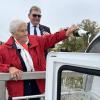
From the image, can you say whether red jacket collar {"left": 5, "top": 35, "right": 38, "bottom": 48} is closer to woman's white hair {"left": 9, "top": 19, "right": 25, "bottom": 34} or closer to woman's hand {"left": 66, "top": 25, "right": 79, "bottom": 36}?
woman's white hair {"left": 9, "top": 19, "right": 25, "bottom": 34}

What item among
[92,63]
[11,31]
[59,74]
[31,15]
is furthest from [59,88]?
A: [31,15]

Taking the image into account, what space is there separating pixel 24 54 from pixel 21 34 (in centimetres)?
35

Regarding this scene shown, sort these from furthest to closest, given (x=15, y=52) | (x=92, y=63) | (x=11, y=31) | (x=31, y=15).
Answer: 1. (x=31, y=15)
2. (x=11, y=31)
3. (x=15, y=52)
4. (x=92, y=63)

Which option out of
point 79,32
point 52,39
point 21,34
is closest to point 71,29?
point 79,32

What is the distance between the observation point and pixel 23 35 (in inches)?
175

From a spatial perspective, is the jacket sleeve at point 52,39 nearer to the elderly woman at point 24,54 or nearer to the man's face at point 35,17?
the elderly woman at point 24,54

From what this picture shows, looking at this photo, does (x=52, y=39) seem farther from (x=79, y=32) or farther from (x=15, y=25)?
(x=79, y=32)

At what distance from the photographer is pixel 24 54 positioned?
4188mm

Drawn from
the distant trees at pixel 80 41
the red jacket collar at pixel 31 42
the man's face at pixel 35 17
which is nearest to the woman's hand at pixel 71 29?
the distant trees at pixel 80 41

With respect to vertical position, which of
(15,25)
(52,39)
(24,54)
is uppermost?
(15,25)

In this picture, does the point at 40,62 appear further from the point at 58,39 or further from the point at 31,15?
the point at 31,15

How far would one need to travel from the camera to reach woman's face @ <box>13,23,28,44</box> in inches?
174

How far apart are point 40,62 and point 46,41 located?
Answer: 1.01ft

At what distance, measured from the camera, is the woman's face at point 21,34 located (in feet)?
14.5
